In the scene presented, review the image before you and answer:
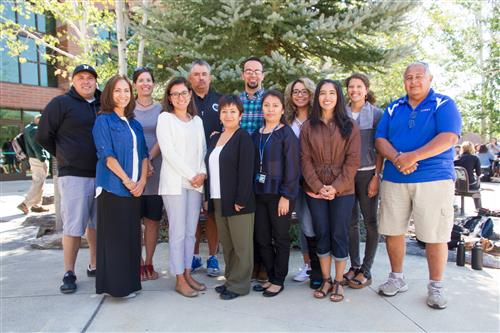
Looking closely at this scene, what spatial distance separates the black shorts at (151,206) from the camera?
4250 mm

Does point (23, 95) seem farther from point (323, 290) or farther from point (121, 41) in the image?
point (323, 290)

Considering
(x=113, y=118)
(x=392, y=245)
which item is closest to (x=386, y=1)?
(x=392, y=245)

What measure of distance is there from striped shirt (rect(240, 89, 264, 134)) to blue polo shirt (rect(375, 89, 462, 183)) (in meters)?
1.40

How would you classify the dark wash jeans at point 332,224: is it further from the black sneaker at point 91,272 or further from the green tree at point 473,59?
the green tree at point 473,59

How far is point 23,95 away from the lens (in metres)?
18.1

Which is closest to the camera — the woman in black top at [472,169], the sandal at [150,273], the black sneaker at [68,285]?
the black sneaker at [68,285]

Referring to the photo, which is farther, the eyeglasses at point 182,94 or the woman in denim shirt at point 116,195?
the eyeglasses at point 182,94

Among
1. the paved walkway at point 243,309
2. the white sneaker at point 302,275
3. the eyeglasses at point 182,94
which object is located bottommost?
the paved walkway at point 243,309

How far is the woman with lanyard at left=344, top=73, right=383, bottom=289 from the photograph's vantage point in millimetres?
3984

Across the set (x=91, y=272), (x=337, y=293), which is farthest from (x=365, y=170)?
(x=91, y=272)

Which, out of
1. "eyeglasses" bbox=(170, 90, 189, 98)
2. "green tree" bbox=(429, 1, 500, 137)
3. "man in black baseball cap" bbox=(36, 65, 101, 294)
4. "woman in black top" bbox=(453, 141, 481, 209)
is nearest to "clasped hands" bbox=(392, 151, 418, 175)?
"eyeglasses" bbox=(170, 90, 189, 98)

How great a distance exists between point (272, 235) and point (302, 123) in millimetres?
1215

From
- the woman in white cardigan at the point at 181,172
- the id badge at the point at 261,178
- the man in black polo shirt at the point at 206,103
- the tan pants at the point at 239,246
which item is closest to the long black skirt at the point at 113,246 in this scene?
the woman in white cardigan at the point at 181,172

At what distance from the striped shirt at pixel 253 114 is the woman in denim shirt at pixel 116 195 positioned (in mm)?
1218
